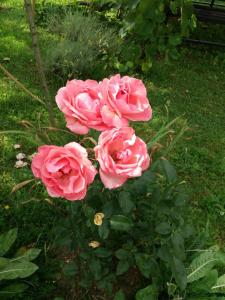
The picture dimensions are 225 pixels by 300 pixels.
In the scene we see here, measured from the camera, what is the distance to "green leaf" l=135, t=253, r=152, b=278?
183 centimetres

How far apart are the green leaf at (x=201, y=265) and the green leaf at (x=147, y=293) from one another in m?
0.18

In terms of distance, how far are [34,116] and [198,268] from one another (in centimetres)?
201

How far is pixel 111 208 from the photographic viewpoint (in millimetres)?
1688

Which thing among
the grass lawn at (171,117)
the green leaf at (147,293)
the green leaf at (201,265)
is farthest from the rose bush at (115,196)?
the grass lawn at (171,117)

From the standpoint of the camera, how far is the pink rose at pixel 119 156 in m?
1.24

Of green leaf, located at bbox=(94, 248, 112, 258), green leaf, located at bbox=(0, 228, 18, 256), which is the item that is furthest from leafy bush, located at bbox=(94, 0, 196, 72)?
green leaf, located at bbox=(94, 248, 112, 258)

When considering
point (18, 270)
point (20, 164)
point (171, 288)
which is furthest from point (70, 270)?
point (20, 164)

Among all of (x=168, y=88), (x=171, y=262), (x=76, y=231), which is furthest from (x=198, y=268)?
(x=168, y=88)

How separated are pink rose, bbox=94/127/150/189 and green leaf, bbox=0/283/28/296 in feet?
3.43

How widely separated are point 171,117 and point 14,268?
232 cm

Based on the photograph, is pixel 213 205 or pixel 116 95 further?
pixel 213 205

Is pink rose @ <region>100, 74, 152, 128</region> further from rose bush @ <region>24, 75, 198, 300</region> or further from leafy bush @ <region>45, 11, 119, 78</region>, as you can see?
leafy bush @ <region>45, 11, 119, 78</region>

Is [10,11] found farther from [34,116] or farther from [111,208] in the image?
[111,208]

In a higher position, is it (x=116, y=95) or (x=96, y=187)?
(x=116, y=95)
